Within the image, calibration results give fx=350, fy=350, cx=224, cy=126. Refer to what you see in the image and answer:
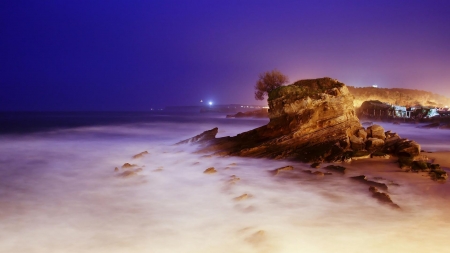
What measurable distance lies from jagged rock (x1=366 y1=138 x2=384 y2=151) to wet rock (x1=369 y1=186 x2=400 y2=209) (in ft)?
15.2

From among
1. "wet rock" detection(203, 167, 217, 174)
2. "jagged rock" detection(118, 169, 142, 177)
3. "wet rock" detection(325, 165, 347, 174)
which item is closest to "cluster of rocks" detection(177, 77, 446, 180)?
"wet rock" detection(325, 165, 347, 174)

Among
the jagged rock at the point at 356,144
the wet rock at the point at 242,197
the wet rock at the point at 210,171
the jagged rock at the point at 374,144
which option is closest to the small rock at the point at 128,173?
the wet rock at the point at 210,171

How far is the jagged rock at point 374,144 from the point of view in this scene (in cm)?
1270

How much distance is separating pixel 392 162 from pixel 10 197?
11.3m

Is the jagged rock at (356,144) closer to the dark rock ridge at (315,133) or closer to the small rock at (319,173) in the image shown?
the dark rock ridge at (315,133)

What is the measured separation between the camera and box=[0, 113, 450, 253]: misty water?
5840 mm

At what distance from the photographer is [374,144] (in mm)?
12812

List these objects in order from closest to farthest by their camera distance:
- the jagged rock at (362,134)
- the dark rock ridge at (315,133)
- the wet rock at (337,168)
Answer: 1. the wet rock at (337,168)
2. the dark rock ridge at (315,133)
3. the jagged rock at (362,134)

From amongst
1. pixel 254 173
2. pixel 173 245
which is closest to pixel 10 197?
pixel 173 245

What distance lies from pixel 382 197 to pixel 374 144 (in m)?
5.46

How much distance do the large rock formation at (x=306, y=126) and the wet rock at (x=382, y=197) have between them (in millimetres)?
3494

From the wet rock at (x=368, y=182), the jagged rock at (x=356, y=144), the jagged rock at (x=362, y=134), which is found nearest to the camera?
the wet rock at (x=368, y=182)

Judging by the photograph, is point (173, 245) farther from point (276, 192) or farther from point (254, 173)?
point (254, 173)

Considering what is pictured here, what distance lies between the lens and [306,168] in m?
11.1
